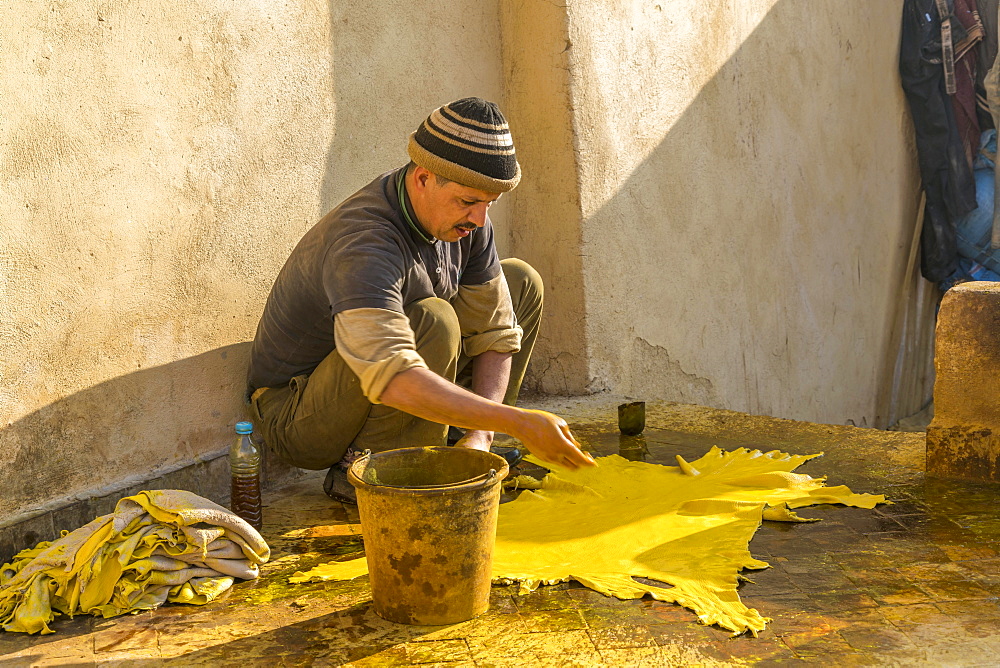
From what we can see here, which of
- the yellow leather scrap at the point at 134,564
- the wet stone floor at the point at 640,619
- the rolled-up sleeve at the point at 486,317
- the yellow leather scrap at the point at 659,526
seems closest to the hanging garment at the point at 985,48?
the yellow leather scrap at the point at 659,526

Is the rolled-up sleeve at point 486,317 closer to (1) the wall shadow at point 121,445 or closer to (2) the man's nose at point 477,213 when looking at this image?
(2) the man's nose at point 477,213

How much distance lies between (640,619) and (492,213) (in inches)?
108

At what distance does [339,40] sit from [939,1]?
6.01 meters

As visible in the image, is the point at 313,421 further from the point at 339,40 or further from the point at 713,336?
the point at 713,336

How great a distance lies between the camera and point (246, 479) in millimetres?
3154

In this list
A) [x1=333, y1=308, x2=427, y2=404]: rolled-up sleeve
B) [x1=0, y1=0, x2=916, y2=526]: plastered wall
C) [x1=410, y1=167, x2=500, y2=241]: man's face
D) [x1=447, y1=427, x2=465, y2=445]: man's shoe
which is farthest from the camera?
[x1=447, y1=427, x2=465, y2=445]: man's shoe

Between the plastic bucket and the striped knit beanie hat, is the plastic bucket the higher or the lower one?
the lower one

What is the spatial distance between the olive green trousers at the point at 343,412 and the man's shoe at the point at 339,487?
41 mm

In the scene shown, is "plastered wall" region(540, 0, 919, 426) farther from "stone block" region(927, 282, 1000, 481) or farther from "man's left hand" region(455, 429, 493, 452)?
"man's left hand" region(455, 429, 493, 452)

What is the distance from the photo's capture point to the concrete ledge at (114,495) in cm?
285

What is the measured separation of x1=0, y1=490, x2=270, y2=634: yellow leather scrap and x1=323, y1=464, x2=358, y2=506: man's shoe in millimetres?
605

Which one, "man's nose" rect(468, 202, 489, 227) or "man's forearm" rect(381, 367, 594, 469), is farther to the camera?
"man's nose" rect(468, 202, 489, 227)

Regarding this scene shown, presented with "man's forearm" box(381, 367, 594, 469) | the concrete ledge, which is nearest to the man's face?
"man's forearm" box(381, 367, 594, 469)

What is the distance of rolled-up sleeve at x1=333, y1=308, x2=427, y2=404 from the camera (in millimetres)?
2555
